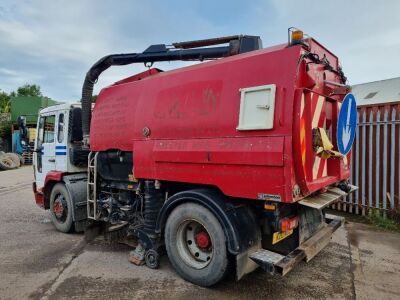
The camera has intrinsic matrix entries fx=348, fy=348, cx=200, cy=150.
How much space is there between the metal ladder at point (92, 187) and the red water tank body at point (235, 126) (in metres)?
0.93

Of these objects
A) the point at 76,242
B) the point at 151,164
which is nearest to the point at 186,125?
the point at 151,164

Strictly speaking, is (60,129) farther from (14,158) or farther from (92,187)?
(14,158)

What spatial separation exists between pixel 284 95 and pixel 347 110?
3.68 feet

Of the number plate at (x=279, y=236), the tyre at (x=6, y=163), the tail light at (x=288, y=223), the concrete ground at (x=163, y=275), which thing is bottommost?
the concrete ground at (x=163, y=275)

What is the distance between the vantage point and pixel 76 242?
5.95 meters

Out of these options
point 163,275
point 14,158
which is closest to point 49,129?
point 163,275

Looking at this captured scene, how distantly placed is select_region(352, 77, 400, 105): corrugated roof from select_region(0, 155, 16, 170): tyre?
751 inches

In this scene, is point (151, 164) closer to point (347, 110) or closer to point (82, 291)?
point (82, 291)

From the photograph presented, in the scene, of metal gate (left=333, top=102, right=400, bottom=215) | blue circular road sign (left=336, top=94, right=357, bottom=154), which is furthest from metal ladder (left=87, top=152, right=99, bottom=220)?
metal gate (left=333, top=102, right=400, bottom=215)

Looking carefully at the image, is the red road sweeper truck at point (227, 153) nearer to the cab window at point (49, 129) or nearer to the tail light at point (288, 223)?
the tail light at point (288, 223)

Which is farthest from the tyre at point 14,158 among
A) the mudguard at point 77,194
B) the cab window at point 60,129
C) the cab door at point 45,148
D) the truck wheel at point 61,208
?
the mudguard at point 77,194

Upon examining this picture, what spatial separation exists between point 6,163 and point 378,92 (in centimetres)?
2057

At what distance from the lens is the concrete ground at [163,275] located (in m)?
3.97

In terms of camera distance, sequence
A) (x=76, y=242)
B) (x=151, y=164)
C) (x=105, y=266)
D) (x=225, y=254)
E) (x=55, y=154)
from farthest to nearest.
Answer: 1. (x=55, y=154)
2. (x=76, y=242)
3. (x=105, y=266)
4. (x=151, y=164)
5. (x=225, y=254)
